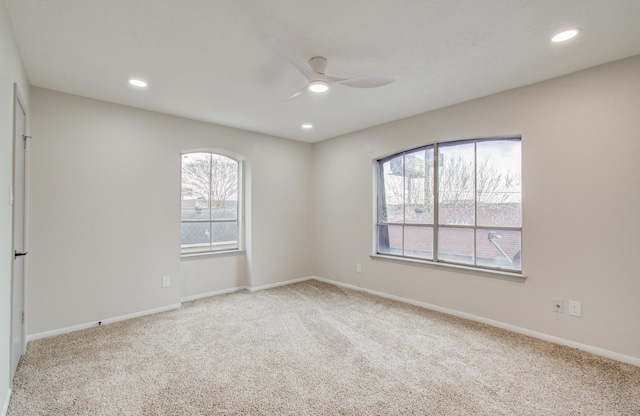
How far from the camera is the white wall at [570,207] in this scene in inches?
99.3

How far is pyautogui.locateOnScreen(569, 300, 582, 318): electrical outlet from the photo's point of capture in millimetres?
2738

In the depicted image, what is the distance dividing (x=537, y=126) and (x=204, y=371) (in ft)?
12.3

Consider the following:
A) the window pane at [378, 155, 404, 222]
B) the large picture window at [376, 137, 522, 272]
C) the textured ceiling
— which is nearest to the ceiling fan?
the textured ceiling

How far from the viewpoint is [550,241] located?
2.92 m

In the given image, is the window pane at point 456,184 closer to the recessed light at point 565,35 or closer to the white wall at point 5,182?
the recessed light at point 565,35

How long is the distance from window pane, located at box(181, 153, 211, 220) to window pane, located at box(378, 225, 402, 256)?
2.60 metres

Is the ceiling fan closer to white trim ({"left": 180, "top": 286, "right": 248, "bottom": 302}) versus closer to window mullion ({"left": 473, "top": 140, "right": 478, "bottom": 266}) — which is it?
window mullion ({"left": 473, "top": 140, "right": 478, "bottom": 266})

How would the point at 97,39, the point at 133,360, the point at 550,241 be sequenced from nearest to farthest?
the point at 97,39 < the point at 133,360 < the point at 550,241

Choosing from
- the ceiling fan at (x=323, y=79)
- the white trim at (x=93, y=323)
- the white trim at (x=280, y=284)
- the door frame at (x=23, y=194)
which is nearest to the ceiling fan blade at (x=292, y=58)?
the ceiling fan at (x=323, y=79)

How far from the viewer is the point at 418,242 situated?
409 centimetres

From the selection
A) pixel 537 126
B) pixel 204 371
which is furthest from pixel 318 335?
pixel 537 126

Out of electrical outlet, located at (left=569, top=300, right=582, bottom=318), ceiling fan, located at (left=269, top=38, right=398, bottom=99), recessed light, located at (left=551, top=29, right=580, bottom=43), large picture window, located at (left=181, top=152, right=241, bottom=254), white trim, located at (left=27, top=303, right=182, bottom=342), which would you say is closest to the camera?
recessed light, located at (left=551, top=29, right=580, bottom=43)

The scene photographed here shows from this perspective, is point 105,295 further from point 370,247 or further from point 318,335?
point 370,247

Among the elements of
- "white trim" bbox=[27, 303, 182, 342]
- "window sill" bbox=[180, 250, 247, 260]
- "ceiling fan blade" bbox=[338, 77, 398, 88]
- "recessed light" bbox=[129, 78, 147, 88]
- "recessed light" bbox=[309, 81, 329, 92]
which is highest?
"recessed light" bbox=[129, 78, 147, 88]
